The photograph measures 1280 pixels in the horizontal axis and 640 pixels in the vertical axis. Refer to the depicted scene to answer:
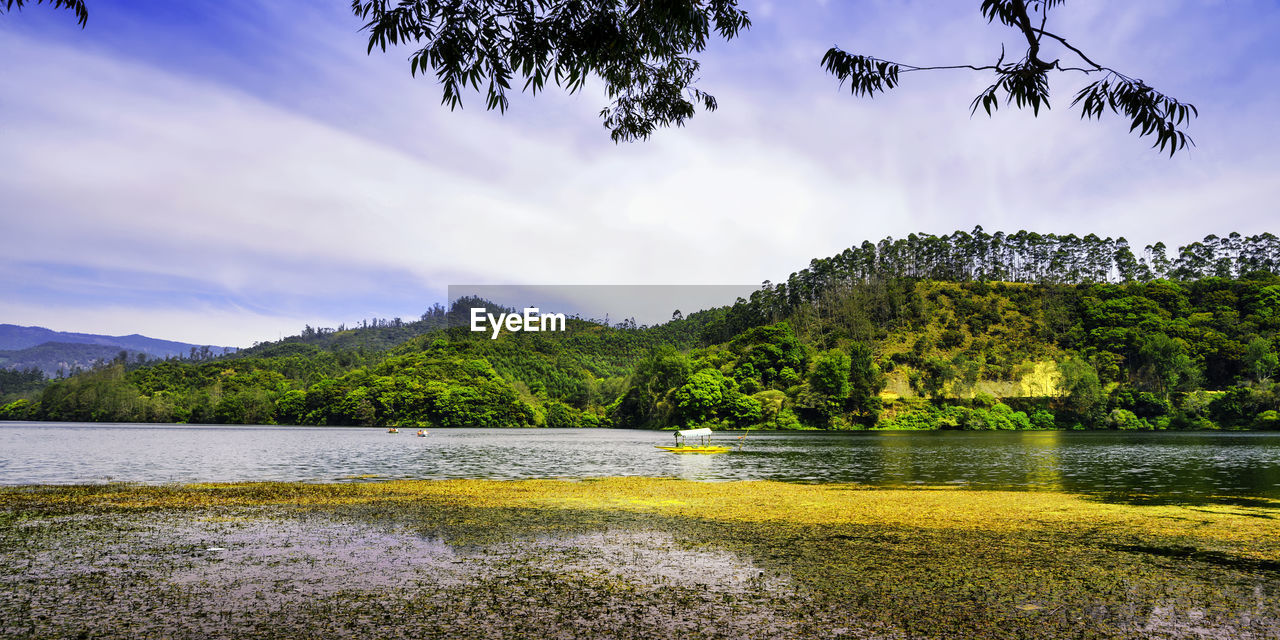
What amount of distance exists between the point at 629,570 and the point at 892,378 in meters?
142

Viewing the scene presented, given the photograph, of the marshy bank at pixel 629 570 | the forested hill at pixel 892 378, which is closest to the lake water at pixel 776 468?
the marshy bank at pixel 629 570

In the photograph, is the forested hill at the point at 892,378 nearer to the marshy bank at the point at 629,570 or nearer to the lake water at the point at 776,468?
the lake water at the point at 776,468

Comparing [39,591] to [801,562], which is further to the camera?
[801,562]

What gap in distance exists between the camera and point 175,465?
41.1 m

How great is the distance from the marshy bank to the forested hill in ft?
371

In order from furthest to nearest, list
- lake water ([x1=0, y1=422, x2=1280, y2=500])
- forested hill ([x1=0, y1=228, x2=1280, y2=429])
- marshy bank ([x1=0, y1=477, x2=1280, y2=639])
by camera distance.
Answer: forested hill ([x1=0, y1=228, x2=1280, y2=429]) → lake water ([x1=0, y1=422, x2=1280, y2=500]) → marshy bank ([x1=0, y1=477, x2=1280, y2=639])

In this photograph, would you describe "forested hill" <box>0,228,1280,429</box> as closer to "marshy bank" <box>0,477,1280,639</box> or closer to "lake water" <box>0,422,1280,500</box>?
"lake water" <box>0,422,1280,500</box>

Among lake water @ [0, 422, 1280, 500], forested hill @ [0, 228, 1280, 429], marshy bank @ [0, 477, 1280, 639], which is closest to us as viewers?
marshy bank @ [0, 477, 1280, 639]

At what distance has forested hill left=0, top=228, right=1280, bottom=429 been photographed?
413 feet

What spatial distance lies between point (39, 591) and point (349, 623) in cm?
528

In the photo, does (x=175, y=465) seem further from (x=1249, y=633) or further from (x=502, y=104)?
(x=1249, y=633)

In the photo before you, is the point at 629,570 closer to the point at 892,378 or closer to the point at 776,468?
the point at 776,468

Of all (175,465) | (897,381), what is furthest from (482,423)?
(175,465)

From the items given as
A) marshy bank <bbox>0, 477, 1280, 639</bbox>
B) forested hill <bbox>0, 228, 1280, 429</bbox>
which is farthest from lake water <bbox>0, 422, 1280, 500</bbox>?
forested hill <bbox>0, 228, 1280, 429</bbox>
